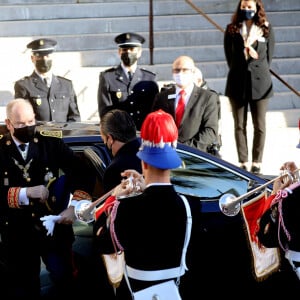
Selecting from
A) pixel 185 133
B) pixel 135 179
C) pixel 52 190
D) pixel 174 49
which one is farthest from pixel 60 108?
pixel 174 49

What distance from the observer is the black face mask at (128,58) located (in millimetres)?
7273

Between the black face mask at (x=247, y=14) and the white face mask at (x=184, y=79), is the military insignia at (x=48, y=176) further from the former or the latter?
the black face mask at (x=247, y=14)

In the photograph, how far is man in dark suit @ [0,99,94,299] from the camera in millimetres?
4703

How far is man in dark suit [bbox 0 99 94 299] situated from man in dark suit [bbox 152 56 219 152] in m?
1.86

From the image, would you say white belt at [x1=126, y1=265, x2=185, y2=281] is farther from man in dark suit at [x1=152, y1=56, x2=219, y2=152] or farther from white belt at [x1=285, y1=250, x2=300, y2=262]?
man in dark suit at [x1=152, y1=56, x2=219, y2=152]

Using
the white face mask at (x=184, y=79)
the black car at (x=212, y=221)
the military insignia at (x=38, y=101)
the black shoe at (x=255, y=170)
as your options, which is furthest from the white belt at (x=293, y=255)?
the black shoe at (x=255, y=170)

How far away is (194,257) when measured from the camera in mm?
4910

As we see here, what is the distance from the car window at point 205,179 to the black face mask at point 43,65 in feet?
8.12

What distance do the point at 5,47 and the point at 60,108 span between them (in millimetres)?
3701

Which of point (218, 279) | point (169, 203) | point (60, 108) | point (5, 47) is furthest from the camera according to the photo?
point (5, 47)

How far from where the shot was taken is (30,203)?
4.68 m

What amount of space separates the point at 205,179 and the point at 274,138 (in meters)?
4.47

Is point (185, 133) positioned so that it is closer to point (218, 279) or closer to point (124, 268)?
point (218, 279)

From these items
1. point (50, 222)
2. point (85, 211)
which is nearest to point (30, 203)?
point (50, 222)
